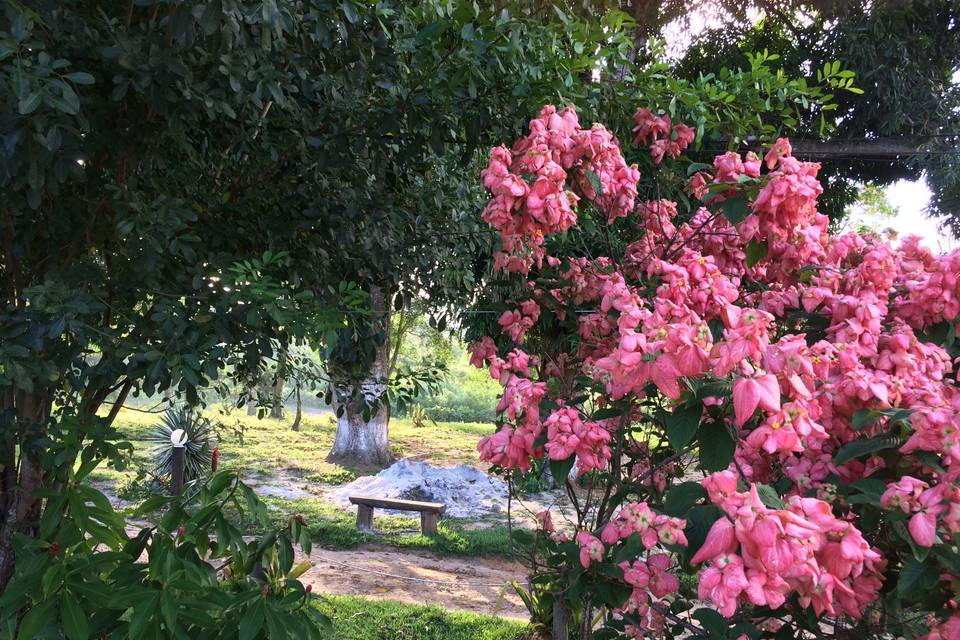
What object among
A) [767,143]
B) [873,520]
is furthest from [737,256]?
[873,520]

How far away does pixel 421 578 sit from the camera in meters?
5.55

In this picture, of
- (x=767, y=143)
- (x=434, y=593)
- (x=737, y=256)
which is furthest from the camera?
(x=434, y=593)

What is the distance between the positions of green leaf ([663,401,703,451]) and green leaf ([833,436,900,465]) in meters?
0.32

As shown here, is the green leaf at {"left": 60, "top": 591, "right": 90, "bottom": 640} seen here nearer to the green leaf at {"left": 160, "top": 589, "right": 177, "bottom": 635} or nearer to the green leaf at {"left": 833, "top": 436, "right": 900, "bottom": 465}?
the green leaf at {"left": 160, "top": 589, "right": 177, "bottom": 635}

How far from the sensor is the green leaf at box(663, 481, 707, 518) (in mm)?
1281

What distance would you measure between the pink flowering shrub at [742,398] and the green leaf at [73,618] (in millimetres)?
981

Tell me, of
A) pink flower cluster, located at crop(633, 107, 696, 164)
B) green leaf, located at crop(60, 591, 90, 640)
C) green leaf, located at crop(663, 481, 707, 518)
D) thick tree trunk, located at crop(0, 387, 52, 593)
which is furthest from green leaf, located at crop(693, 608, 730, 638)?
thick tree trunk, located at crop(0, 387, 52, 593)

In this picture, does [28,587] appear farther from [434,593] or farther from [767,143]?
[434,593]

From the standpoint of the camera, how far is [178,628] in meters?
1.51

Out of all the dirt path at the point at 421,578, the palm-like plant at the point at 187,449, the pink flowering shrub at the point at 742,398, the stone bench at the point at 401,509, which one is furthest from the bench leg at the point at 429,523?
the pink flowering shrub at the point at 742,398

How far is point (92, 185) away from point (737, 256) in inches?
81.3

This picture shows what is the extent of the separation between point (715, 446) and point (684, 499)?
0.12m

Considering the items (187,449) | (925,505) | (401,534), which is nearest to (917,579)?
(925,505)

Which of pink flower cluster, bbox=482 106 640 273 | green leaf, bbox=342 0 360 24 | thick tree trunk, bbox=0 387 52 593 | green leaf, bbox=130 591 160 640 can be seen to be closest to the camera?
green leaf, bbox=130 591 160 640
